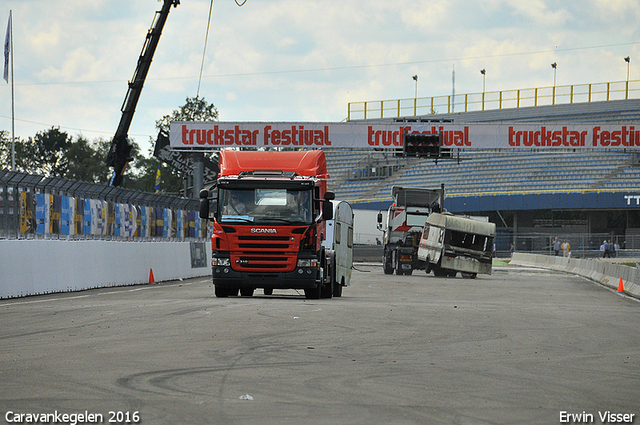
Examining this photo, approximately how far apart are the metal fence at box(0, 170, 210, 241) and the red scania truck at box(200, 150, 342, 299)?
4784 mm

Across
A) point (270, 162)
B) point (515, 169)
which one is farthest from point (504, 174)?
point (270, 162)

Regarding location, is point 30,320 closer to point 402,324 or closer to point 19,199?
point 402,324

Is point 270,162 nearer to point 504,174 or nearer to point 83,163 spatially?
point 504,174

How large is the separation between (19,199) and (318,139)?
2721 centimetres

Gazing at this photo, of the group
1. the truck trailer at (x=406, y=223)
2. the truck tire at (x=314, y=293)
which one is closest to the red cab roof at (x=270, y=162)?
the truck tire at (x=314, y=293)

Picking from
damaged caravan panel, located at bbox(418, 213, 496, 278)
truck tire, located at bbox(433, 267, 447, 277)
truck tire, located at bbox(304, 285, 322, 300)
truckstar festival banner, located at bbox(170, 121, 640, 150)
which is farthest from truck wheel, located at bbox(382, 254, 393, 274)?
truck tire, located at bbox(304, 285, 322, 300)

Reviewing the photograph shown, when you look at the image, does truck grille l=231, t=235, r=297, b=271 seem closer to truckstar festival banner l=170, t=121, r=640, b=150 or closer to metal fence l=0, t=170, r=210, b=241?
metal fence l=0, t=170, r=210, b=241

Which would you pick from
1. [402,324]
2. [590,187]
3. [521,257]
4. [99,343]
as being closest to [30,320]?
[99,343]

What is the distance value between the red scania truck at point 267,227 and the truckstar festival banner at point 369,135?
28322 mm

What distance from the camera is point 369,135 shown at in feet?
152

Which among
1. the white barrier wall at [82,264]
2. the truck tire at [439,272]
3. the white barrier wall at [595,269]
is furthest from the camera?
the truck tire at [439,272]

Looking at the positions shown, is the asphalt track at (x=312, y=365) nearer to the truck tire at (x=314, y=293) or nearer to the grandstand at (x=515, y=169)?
the truck tire at (x=314, y=293)

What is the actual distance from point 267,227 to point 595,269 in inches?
880

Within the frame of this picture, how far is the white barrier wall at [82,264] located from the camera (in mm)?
19188
